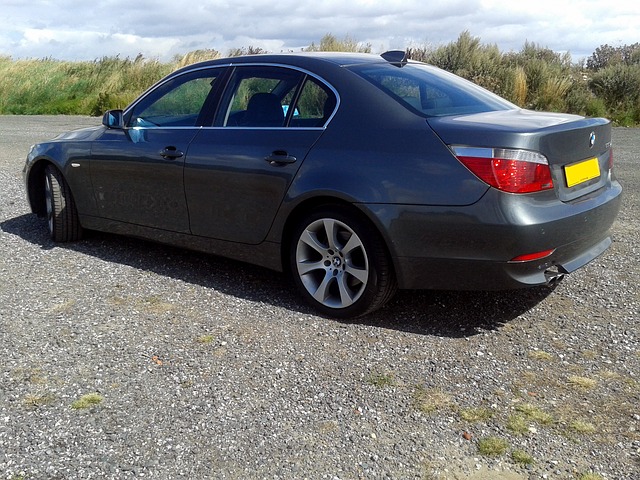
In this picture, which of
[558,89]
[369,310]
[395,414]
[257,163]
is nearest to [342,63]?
[257,163]

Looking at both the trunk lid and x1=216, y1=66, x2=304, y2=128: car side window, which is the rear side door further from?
the trunk lid

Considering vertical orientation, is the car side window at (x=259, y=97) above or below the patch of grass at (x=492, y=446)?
above

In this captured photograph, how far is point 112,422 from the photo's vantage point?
3.33 metres

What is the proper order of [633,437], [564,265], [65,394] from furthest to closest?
[564,265] → [65,394] → [633,437]

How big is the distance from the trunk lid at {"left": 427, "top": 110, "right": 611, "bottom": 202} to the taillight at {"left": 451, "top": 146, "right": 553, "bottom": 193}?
3cm

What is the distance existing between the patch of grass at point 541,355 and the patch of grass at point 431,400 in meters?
0.70

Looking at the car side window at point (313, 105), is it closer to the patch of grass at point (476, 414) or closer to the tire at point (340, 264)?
the tire at point (340, 264)

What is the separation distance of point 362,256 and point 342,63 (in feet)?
4.24

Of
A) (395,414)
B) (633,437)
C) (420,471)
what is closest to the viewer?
(420,471)

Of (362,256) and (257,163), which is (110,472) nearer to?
(362,256)

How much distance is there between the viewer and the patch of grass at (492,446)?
3027mm

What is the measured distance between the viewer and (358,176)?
428cm

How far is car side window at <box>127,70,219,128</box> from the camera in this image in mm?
5355

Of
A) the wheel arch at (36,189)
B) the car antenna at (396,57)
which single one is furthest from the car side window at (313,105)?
the wheel arch at (36,189)
